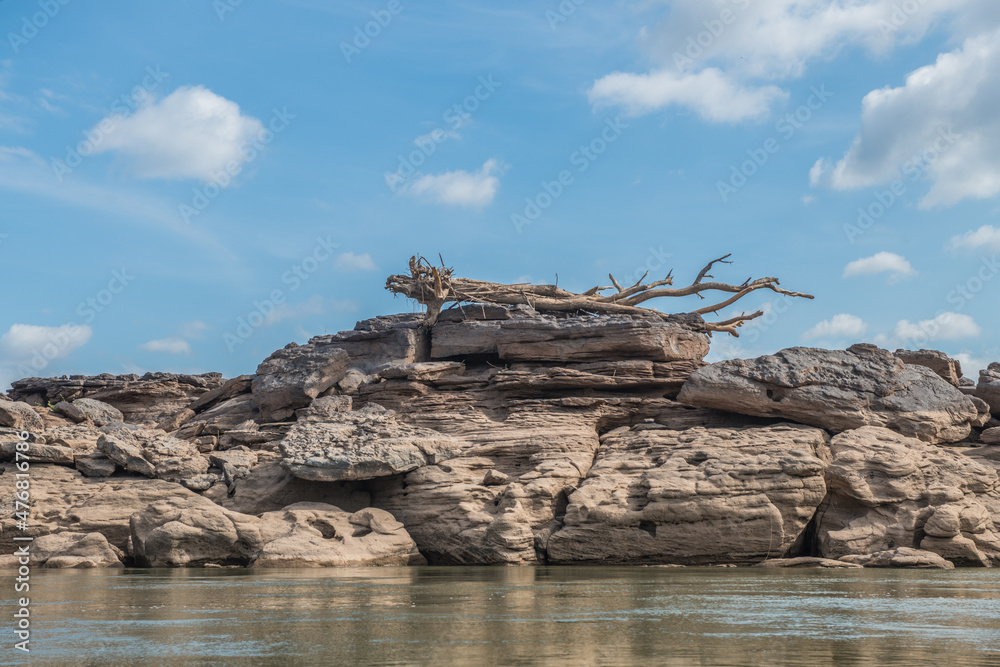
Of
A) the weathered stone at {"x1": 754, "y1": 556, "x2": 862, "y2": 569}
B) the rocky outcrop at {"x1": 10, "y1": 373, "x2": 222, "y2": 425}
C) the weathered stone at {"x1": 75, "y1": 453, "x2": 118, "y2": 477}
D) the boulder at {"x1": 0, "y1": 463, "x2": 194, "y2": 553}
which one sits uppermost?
the rocky outcrop at {"x1": 10, "y1": 373, "x2": 222, "y2": 425}

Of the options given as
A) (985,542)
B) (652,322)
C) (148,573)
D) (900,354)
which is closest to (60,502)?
(148,573)

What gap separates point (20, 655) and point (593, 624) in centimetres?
445

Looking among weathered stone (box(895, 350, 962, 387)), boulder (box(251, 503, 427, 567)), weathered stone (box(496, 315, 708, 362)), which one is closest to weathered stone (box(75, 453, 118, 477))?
boulder (box(251, 503, 427, 567))

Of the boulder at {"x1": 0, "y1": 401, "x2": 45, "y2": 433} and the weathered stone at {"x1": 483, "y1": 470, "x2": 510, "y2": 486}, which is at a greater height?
the boulder at {"x1": 0, "y1": 401, "x2": 45, "y2": 433}

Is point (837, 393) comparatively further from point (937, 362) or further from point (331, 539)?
point (331, 539)

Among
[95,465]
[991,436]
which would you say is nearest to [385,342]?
[95,465]

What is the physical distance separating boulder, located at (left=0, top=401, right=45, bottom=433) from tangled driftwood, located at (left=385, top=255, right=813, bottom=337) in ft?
33.4

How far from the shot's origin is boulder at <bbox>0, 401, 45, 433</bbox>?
21.7m

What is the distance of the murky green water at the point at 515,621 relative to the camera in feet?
19.7

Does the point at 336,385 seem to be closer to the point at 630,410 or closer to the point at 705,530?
the point at 630,410

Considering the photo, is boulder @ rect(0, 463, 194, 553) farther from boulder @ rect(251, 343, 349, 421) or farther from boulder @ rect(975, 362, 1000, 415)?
boulder @ rect(975, 362, 1000, 415)

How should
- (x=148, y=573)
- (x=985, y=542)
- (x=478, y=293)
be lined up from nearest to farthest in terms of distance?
(x=148, y=573) → (x=985, y=542) → (x=478, y=293)

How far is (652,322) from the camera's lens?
2253 cm

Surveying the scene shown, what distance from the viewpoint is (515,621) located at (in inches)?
307
